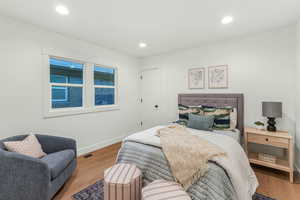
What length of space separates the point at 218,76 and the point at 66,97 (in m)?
3.34

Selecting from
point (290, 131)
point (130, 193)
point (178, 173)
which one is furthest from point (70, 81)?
point (290, 131)

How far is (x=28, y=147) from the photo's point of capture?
2.06m

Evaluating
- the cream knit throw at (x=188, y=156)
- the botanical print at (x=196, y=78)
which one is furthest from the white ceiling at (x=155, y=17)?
the cream knit throw at (x=188, y=156)

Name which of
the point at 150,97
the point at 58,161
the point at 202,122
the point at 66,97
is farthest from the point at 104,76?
the point at 202,122

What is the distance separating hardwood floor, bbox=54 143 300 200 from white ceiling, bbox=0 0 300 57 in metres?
2.50

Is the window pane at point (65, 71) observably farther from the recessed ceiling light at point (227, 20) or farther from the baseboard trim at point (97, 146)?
the recessed ceiling light at point (227, 20)

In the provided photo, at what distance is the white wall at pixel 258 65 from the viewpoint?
8.48 ft

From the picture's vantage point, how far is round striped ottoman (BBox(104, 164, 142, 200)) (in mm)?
1509

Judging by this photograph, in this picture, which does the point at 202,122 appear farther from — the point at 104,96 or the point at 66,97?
the point at 66,97

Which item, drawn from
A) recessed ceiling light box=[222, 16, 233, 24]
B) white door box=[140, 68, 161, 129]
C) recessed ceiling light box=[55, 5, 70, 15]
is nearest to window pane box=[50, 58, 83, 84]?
recessed ceiling light box=[55, 5, 70, 15]

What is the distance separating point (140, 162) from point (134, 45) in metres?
2.69

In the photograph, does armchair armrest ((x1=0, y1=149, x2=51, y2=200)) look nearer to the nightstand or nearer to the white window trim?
the white window trim

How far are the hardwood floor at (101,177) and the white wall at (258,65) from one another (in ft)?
2.84

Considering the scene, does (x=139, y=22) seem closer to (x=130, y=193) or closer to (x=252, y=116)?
(x=130, y=193)
